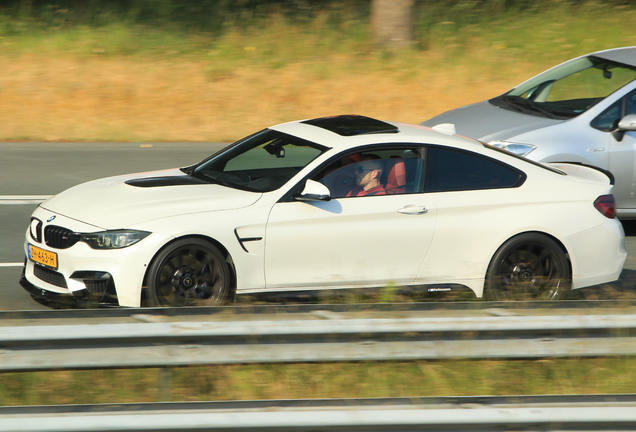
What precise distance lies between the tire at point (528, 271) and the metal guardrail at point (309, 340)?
1.74m

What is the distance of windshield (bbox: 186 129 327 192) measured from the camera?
5.78 m

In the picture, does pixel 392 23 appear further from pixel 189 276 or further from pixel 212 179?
pixel 189 276

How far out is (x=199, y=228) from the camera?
5242mm

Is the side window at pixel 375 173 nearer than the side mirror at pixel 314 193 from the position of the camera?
No

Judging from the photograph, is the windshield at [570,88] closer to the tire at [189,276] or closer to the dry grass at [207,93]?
the tire at [189,276]

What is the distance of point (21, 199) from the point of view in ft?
30.4

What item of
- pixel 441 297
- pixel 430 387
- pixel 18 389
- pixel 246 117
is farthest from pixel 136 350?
pixel 246 117

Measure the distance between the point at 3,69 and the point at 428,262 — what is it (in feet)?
41.8

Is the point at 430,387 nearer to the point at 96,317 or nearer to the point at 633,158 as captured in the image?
the point at 96,317

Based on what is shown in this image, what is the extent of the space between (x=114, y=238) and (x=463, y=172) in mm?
2534

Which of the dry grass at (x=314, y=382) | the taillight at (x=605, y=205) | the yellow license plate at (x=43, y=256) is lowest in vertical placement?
the dry grass at (x=314, y=382)

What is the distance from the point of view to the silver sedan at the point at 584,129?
26.2ft

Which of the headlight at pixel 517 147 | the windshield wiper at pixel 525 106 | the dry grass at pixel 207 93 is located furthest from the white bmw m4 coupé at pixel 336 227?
the dry grass at pixel 207 93

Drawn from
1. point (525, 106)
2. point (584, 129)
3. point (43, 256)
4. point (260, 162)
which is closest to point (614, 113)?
point (584, 129)
